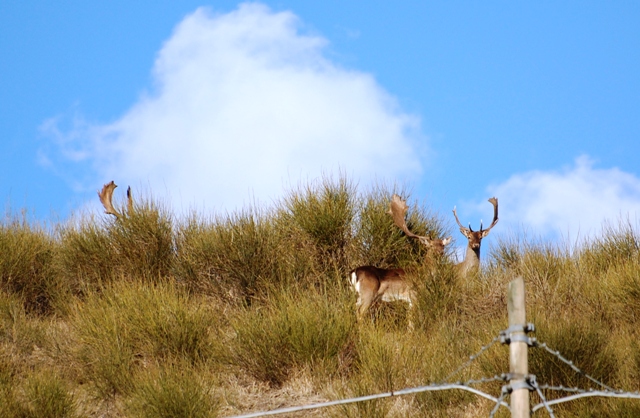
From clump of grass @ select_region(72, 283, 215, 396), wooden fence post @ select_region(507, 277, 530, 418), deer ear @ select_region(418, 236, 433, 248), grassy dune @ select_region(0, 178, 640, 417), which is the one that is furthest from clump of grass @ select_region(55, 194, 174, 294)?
wooden fence post @ select_region(507, 277, 530, 418)

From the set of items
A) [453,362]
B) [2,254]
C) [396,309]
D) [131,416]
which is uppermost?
[2,254]

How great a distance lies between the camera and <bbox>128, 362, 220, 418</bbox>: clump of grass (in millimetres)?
8727

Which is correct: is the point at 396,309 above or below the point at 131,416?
above

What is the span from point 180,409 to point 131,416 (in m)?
0.75

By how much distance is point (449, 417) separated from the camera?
893 centimetres

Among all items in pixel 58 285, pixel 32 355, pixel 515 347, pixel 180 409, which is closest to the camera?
pixel 515 347

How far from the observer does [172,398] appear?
8.75 meters

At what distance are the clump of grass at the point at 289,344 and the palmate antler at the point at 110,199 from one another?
5146 millimetres

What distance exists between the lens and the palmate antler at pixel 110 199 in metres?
14.7

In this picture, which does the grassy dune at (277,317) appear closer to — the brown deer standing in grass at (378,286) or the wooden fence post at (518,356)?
the brown deer standing in grass at (378,286)

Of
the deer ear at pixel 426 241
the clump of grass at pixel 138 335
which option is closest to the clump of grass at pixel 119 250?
the clump of grass at pixel 138 335

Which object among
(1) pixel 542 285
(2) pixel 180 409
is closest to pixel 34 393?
(2) pixel 180 409

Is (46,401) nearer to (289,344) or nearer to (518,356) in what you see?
(289,344)

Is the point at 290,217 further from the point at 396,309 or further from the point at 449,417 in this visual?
the point at 449,417
